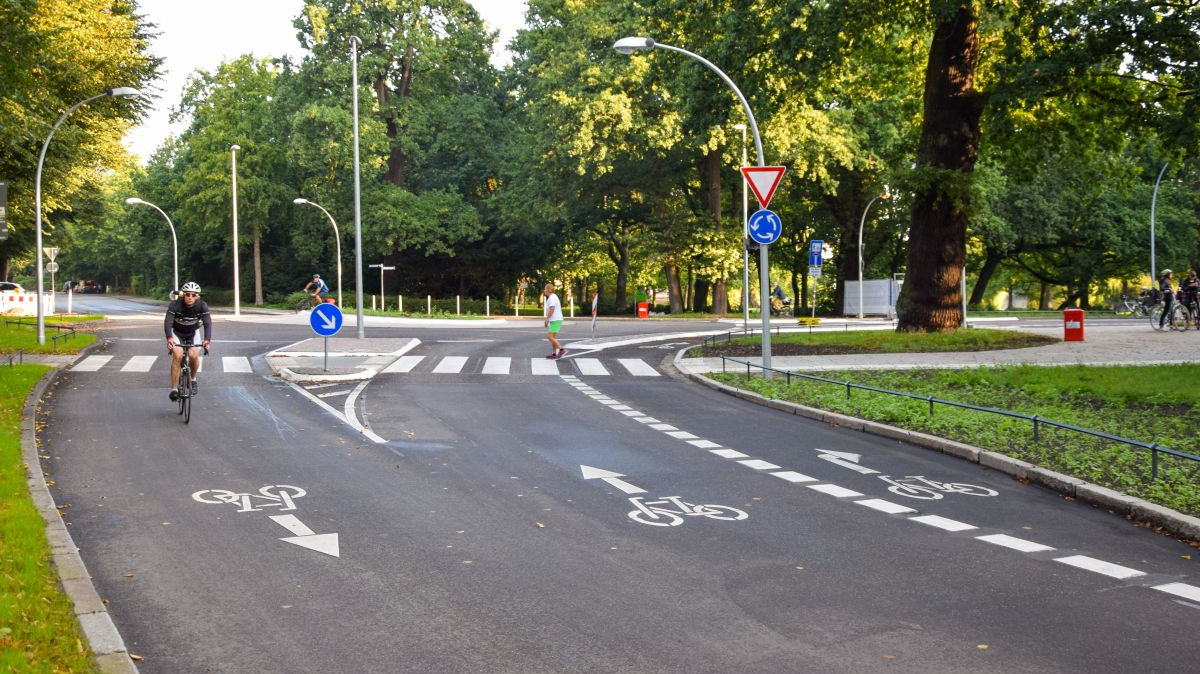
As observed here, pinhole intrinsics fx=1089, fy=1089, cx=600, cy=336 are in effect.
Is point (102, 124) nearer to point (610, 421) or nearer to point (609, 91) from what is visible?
point (609, 91)

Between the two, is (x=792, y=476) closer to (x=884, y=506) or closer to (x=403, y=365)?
(x=884, y=506)

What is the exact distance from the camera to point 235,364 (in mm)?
22109

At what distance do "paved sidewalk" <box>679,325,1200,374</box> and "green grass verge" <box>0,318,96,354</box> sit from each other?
13.7 metres

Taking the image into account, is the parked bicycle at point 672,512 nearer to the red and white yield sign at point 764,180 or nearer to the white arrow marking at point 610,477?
the white arrow marking at point 610,477

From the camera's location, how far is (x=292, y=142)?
5262 centimetres

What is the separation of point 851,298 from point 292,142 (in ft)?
93.6

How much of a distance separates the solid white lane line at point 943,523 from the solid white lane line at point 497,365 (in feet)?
43.9

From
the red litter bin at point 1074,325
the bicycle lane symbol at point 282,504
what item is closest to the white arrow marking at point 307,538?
the bicycle lane symbol at point 282,504

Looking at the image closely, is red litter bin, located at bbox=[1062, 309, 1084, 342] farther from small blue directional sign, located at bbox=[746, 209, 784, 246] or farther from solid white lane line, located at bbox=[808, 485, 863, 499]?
solid white lane line, located at bbox=[808, 485, 863, 499]

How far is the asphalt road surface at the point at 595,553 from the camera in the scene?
5148 mm

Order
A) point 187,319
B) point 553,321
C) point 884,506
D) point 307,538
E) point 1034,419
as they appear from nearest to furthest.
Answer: point 307,538
point 884,506
point 1034,419
point 187,319
point 553,321

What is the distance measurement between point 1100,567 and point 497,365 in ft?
54.1

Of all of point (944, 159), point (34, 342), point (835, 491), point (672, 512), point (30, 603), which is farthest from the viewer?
point (34, 342)

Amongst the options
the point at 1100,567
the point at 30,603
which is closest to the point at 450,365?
the point at 1100,567
